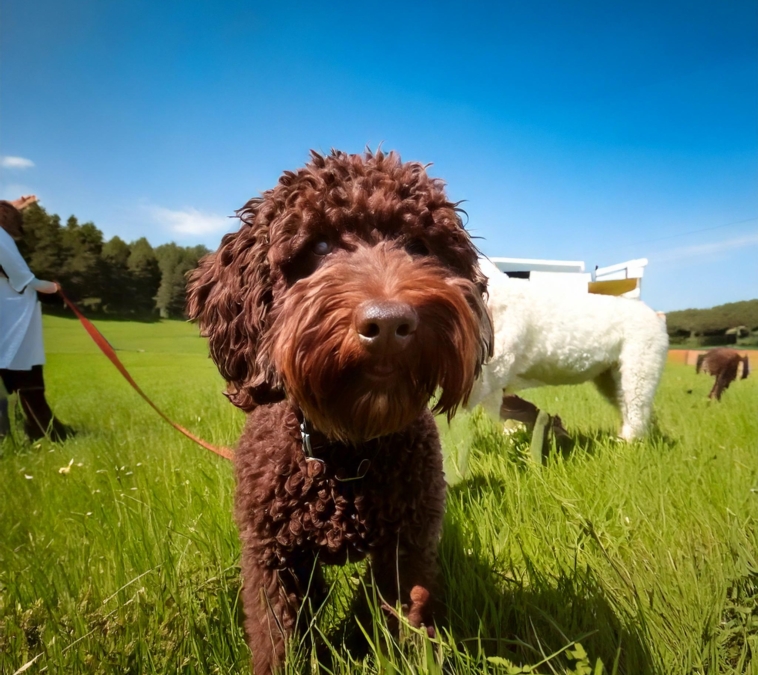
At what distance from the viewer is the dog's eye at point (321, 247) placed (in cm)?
173

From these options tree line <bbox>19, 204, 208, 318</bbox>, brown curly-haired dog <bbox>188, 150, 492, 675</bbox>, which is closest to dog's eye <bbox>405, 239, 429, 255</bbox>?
brown curly-haired dog <bbox>188, 150, 492, 675</bbox>

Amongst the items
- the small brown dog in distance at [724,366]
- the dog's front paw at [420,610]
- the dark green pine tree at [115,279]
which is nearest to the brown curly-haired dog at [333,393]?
the dog's front paw at [420,610]

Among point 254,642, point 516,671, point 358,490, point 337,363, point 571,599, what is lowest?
point 254,642

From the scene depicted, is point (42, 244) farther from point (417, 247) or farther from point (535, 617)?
point (535, 617)

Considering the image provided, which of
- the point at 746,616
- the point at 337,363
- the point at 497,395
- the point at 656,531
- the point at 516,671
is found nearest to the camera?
the point at 516,671

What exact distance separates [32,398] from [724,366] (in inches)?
257

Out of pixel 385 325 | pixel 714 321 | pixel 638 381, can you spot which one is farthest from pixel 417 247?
pixel 714 321

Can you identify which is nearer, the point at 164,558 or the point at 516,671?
the point at 516,671

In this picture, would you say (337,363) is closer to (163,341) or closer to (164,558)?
(164,558)

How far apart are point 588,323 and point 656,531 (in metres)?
2.49

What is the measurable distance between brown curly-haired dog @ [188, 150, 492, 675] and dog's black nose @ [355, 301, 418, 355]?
196 millimetres

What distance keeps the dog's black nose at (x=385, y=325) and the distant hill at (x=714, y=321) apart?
3.70 metres

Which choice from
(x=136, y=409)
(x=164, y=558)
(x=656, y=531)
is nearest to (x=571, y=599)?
(x=656, y=531)

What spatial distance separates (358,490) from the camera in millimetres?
1776
